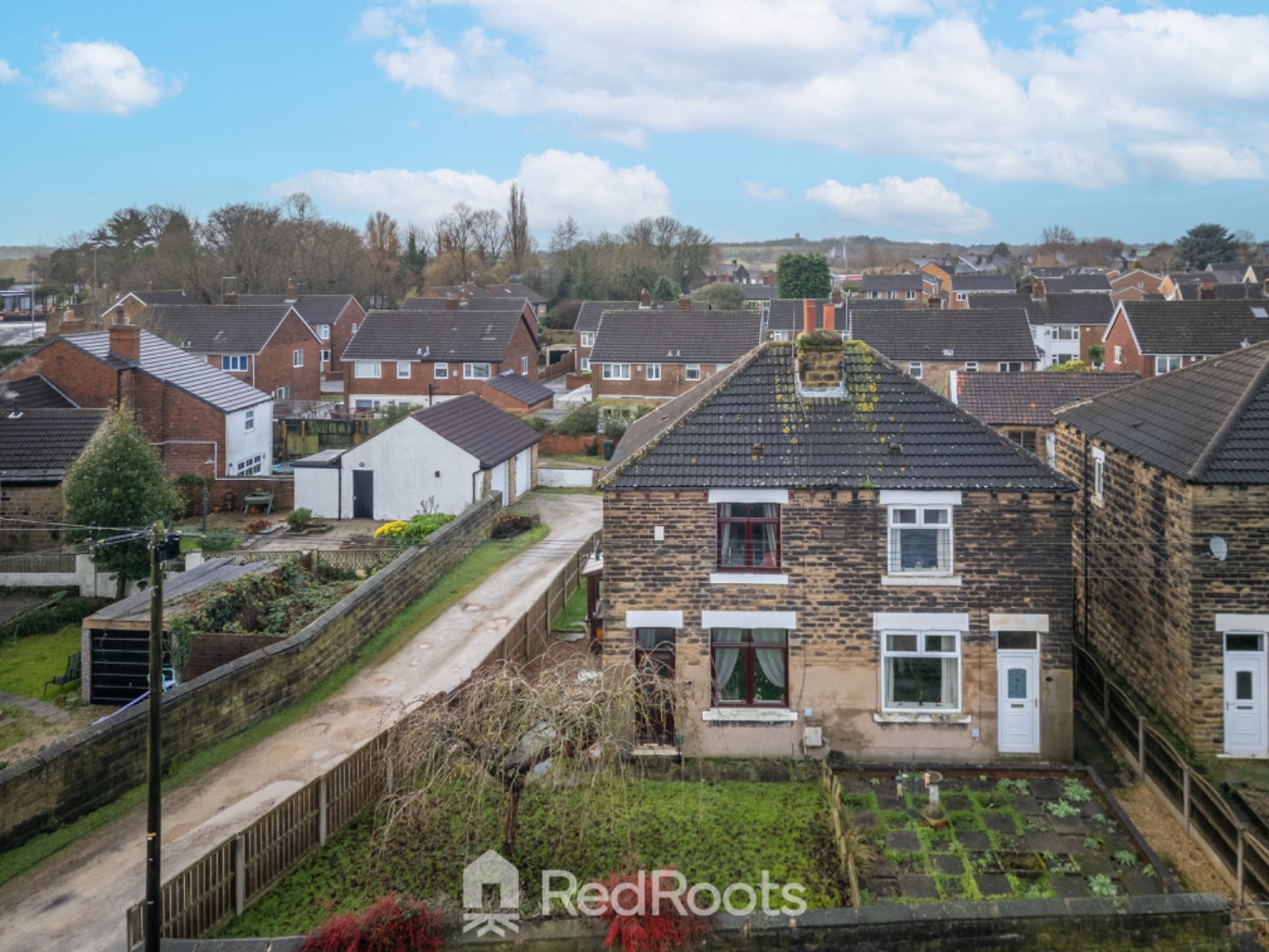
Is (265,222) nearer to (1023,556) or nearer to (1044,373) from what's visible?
(1044,373)

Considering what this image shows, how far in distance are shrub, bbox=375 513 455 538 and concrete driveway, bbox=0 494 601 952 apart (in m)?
4.17

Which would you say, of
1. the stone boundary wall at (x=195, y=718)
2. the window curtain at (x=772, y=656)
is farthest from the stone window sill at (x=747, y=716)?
the stone boundary wall at (x=195, y=718)

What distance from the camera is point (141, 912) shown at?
11.7 meters

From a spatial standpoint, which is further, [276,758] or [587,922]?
[276,758]

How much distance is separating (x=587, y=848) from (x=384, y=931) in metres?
3.54

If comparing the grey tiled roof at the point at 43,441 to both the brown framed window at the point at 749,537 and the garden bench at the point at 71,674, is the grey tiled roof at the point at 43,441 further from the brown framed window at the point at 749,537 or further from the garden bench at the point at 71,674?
the brown framed window at the point at 749,537

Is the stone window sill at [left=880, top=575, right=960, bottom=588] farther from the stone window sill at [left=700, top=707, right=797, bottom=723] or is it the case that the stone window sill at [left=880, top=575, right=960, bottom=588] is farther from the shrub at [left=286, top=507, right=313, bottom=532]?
the shrub at [left=286, top=507, right=313, bottom=532]

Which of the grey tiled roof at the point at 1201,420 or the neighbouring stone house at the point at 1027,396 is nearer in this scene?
the grey tiled roof at the point at 1201,420

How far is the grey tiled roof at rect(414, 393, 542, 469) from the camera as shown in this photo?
36875 millimetres

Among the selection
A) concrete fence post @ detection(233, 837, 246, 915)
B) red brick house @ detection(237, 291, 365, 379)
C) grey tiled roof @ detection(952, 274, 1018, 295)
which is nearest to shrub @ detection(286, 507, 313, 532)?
concrete fence post @ detection(233, 837, 246, 915)

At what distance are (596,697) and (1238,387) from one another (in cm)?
1379

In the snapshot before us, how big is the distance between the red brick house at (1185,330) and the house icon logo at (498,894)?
179 ft

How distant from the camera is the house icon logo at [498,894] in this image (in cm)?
1223

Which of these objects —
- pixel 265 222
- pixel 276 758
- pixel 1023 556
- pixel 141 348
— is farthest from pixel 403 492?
pixel 265 222
